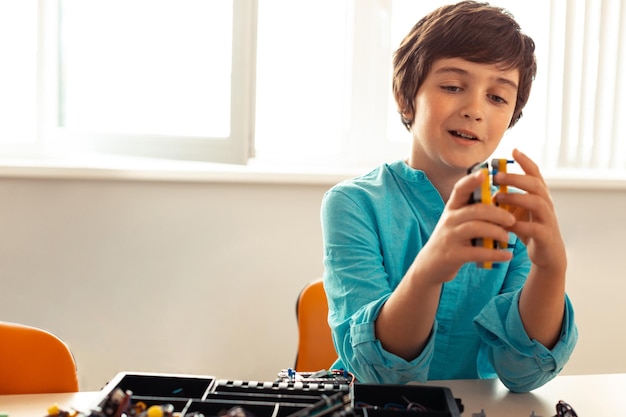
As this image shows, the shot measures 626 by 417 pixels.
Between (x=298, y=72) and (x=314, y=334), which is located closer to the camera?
(x=314, y=334)

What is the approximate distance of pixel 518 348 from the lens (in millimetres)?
1141

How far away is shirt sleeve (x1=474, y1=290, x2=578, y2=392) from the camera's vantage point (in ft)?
3.65

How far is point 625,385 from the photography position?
1.19 metres

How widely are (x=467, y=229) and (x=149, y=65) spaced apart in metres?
1.70

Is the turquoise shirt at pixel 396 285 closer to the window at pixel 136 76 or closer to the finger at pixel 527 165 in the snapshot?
the finger at pixel 527 165

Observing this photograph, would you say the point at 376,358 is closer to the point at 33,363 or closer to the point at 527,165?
the point at 527,165

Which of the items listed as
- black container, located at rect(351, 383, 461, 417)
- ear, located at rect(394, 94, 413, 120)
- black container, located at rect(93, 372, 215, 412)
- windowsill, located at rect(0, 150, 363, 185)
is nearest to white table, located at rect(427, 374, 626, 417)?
black container, located at rect(351, 383, 461, 417)

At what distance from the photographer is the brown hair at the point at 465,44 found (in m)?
1.24

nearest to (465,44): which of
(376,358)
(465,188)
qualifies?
(465,188)

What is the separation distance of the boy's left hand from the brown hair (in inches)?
12.9

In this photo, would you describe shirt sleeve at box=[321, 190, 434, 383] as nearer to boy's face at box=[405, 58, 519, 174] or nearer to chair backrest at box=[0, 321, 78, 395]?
boy's face at box=[405, 58, 519, 174]

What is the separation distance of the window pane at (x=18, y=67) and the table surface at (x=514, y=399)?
163cm

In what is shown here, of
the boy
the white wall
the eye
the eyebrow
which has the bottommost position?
the white wall

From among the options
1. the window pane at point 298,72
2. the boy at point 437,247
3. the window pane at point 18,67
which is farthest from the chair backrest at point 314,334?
the window pane at point 18,67
